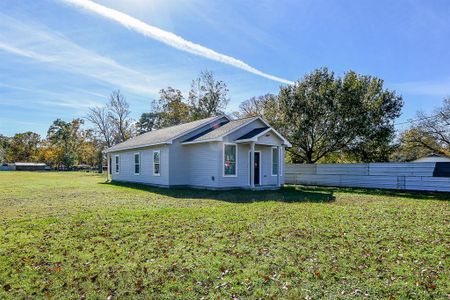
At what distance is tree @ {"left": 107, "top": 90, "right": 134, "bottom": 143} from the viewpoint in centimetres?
4703

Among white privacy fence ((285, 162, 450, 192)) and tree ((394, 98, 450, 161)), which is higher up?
tree ((394, 98, 450, 161))

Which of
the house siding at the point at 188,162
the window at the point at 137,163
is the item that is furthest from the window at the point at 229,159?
the window at the point at 137,163

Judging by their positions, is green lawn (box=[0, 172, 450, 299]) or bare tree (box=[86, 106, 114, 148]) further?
bare tree (box=[86, 106, 114, 148])

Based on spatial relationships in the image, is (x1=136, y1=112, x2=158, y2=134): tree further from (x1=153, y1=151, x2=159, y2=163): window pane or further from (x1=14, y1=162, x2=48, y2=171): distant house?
(x1=153, y1=151, x2=159, y2=163): window pane

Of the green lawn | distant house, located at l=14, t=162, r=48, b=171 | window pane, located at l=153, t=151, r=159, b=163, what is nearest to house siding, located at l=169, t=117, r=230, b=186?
window pane, located at l=153, t=151, r=159, b=163

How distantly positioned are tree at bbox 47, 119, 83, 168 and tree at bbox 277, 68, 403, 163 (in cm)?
5396

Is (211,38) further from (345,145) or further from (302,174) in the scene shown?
(345,145)

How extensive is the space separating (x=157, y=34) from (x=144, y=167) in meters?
8.46

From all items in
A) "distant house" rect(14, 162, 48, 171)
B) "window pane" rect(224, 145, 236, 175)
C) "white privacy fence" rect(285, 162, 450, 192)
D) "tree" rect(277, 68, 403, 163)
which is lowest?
"distant house" rect(14, 162, 48, 171)

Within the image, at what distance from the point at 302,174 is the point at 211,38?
11.6 metres

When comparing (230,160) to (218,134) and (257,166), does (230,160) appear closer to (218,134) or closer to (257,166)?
(218,134)

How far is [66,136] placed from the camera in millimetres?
65500

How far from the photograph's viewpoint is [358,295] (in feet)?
12.3

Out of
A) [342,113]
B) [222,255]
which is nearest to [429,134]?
[342,113]
